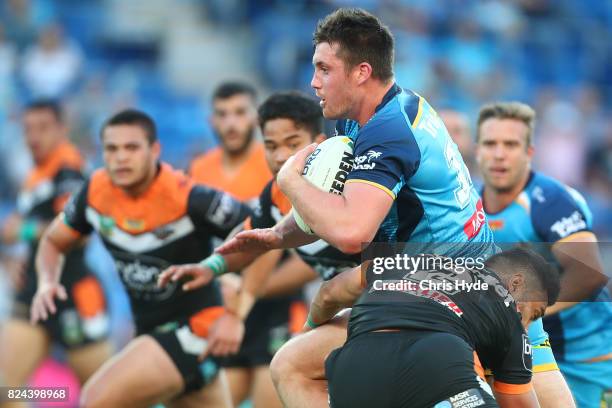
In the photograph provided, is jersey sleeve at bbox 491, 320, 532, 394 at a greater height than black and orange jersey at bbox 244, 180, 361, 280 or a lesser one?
lesser

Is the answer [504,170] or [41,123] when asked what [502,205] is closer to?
[504,170]

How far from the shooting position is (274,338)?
8438mm

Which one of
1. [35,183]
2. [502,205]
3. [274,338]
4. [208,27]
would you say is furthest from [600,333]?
[208,27]

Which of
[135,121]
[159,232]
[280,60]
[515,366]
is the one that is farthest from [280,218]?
[280,60]

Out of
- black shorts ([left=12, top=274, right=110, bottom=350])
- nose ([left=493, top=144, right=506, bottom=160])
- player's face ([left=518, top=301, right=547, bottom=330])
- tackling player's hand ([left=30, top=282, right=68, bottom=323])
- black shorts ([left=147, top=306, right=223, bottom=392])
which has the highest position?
nose ([left=493, top=144, right=506, bottom=160])

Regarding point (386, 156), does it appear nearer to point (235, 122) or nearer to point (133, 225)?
point (133, 225)

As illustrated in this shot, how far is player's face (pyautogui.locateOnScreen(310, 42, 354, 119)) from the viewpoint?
4672 millimetres

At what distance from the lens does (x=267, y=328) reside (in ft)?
27.9

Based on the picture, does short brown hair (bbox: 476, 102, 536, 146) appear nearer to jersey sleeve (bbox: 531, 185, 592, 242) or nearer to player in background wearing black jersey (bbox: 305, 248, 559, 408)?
jersey sleeve (bbox: 531, 185, 592, 242)

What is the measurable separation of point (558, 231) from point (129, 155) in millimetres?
2962

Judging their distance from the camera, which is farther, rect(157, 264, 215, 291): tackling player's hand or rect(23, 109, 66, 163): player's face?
rect(23, 109, 66, 163): player's face

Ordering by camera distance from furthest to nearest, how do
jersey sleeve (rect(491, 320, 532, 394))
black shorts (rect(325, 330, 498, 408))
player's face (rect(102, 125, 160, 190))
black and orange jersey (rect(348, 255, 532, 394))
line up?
player's face (rect(102, 125, 160, 190)), jersey sleeve (rect(491, 320, 532, 394)), black and orange jersey (rect(348, 255, 532, 394)), black shorts (rect(325, 330, 498, 408))

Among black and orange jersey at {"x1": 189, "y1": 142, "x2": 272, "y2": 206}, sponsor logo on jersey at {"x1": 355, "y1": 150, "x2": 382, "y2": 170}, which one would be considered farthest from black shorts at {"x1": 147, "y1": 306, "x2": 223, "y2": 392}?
sponsor logo on jersey at {"x1": 355, "y1": 150, "x2": 382, "y2": 170}

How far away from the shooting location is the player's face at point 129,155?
7109 mm
